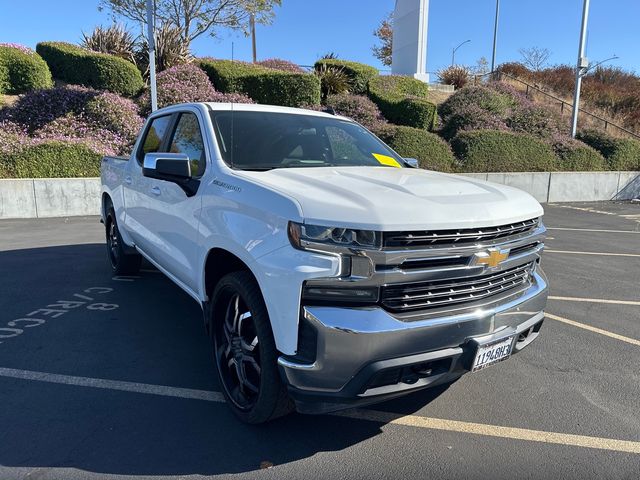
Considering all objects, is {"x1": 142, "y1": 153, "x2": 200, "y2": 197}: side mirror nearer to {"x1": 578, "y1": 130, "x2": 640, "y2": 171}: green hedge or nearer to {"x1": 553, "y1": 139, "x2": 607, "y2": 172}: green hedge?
{"x1": 553, "y1": 139, "x2": 607, "y2": 172}: green hedge

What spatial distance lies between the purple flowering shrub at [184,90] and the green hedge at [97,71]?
557 mm

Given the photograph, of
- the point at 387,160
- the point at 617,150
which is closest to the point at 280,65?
the point at 617,150

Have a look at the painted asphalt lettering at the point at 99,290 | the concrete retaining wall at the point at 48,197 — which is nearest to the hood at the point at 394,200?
the painted asphalt lettering at the point at 99,290

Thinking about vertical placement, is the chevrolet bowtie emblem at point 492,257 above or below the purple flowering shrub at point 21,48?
below

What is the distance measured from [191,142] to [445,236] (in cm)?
228

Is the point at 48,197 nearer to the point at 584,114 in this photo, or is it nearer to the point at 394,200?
the point at 394,200

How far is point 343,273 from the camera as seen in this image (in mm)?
2309

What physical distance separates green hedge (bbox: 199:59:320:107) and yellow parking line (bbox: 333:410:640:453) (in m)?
13.5

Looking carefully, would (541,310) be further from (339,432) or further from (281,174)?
(281,174)

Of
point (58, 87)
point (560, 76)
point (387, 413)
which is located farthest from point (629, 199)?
point (58, 87)

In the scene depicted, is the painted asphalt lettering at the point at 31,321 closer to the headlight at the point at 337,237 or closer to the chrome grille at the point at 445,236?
the headlight at the point at 337,237

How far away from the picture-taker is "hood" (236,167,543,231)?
92.6 inches

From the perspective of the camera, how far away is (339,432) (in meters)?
2.97

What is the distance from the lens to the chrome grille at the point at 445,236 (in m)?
2.35
